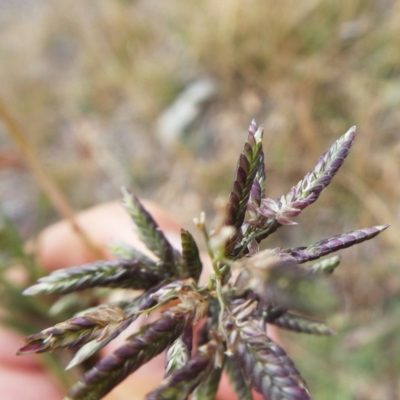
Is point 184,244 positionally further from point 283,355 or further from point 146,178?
point 146,178

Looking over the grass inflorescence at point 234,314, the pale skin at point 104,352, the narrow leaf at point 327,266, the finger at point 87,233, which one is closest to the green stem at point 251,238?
the grass inflorescence at point 234,314

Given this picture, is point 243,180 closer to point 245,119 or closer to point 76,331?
point 76,331

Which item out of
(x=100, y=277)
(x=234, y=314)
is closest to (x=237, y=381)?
(x=234, y=314)

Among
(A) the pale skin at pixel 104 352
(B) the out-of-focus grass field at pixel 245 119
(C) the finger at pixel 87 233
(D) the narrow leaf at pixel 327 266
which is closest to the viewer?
(D) the narrow leaf at pixel 327 266

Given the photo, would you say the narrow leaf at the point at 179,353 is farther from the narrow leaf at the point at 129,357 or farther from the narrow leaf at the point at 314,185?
the narrow leaf at the point at 314,185

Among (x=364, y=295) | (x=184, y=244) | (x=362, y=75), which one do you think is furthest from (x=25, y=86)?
(x=184, y=244)
